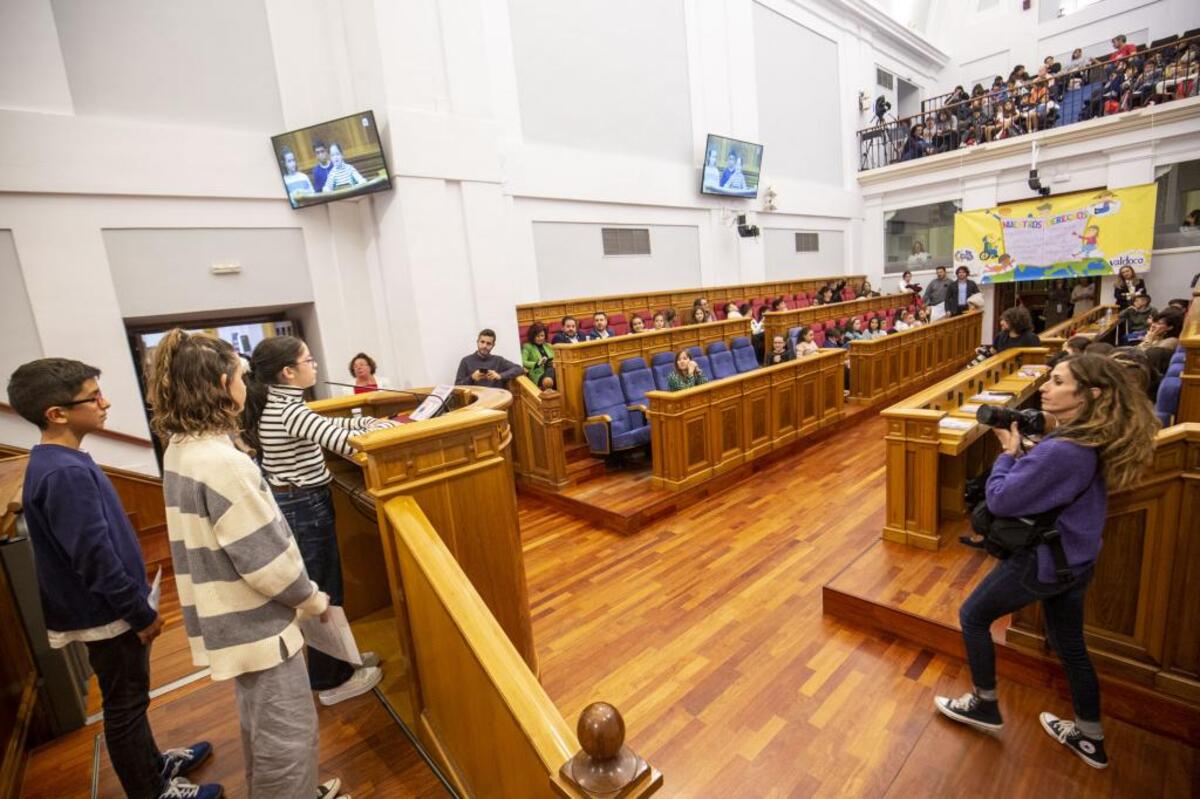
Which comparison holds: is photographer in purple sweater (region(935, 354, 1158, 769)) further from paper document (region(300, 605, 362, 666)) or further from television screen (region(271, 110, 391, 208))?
television screen (region(271, 110, 391, 208))

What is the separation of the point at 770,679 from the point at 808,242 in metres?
9.70

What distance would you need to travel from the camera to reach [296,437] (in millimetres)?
1690

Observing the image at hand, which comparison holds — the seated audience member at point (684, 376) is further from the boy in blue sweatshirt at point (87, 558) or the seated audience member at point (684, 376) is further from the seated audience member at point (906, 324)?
the seated audience member at point (906, 324)

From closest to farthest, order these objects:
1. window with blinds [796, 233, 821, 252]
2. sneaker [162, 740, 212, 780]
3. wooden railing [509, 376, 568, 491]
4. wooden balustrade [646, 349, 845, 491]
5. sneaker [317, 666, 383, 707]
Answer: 1. sneaker [162, 740, 212, 780]
2. sneaker [317, 666, 383, 707]
3. wooden balustrade [646, 349, 845, 491]
4. wooden railing [509, 376, 568, 491]
5. window with blinds [796, 233, 821, 252]

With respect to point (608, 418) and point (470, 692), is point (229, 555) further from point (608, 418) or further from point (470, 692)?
point (608, 418)

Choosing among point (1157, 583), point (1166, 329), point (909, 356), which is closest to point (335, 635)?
point (1157, 583)

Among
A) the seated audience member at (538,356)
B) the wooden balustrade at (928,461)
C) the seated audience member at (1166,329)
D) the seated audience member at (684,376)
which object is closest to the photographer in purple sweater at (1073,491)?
the wooden balustrade at (928,461)

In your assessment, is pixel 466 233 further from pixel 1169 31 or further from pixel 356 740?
pixel 1169 31

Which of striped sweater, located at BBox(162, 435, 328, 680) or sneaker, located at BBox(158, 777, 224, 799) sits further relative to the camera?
sneaker, located at BBox(158, 777, 224, 799)

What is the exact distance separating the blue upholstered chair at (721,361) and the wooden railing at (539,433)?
1.94 m

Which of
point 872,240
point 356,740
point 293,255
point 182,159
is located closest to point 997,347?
point 356,740

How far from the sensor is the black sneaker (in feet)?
6.30

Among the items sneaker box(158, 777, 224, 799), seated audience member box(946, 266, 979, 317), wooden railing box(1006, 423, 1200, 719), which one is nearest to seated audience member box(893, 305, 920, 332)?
seated audience member box(946, 266, 979, 317)

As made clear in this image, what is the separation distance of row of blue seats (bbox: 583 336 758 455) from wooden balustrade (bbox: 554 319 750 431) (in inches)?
3.2
